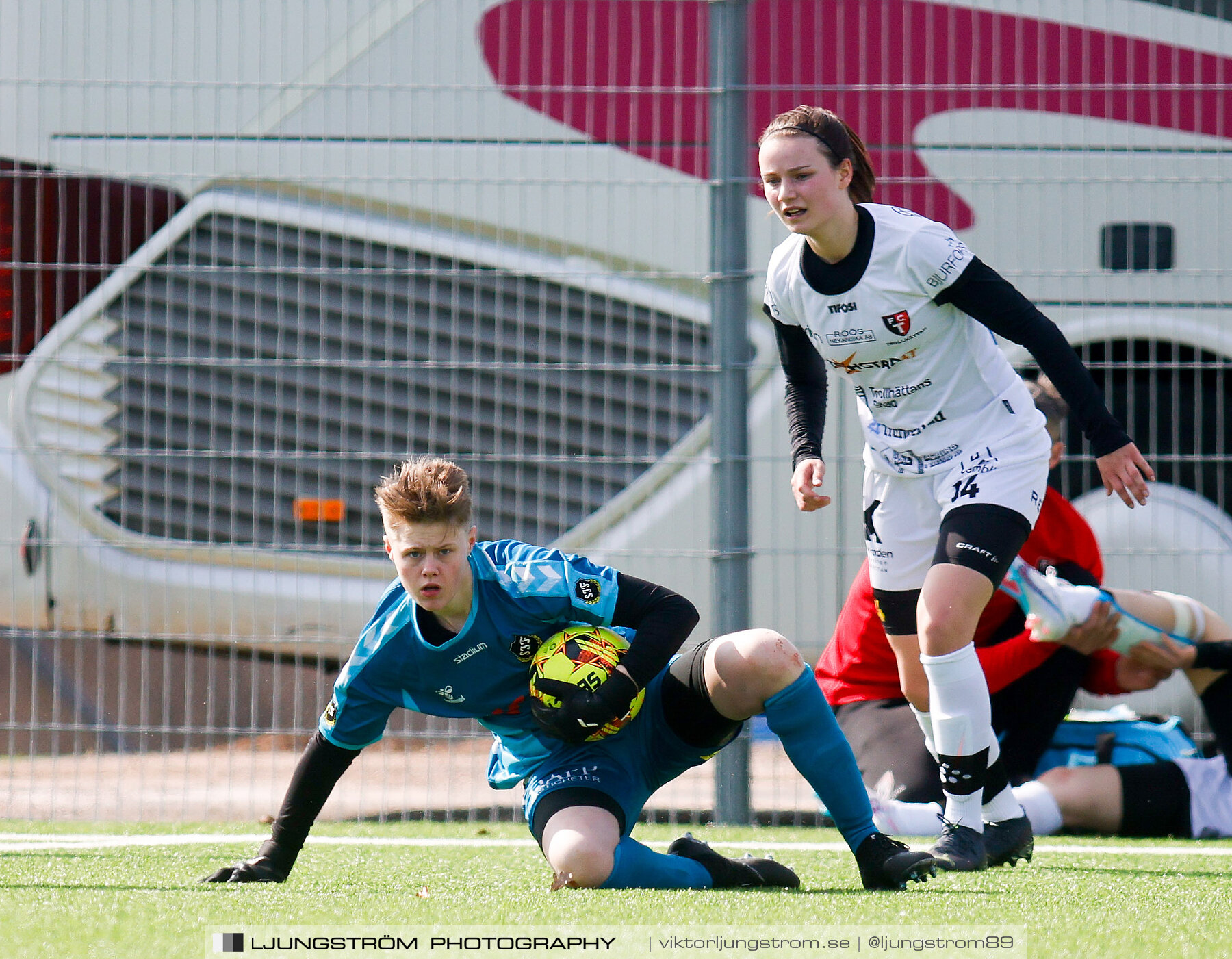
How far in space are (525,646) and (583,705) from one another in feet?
0.89

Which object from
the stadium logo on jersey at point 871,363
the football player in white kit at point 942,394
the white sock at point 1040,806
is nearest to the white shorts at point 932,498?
the football player in white kit at point 942,394

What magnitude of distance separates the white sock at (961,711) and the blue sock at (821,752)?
15.7 inches

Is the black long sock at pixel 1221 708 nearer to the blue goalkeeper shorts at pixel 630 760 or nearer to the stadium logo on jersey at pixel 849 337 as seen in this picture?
the stadium logo on jersey at pixel 849 337

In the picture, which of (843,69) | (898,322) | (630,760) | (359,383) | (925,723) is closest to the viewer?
(630,760)

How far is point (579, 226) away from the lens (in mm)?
5012

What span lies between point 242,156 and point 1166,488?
3462mm

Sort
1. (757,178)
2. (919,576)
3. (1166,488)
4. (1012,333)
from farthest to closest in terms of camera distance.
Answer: (1166,488)
(757,178)
(919,576)
(1012,333)

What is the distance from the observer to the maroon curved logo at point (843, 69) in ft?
16.9

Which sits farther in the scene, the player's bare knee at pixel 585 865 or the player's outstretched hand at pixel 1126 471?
the player's outstretched hand at pixel 1126 471

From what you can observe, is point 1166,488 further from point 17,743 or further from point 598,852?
point 17,743

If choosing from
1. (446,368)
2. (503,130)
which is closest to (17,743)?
(446,368)

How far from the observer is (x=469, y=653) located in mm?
3186

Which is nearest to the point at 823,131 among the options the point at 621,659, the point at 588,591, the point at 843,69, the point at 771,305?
the point at 771,305

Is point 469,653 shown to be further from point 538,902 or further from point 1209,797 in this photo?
point 1209,797
